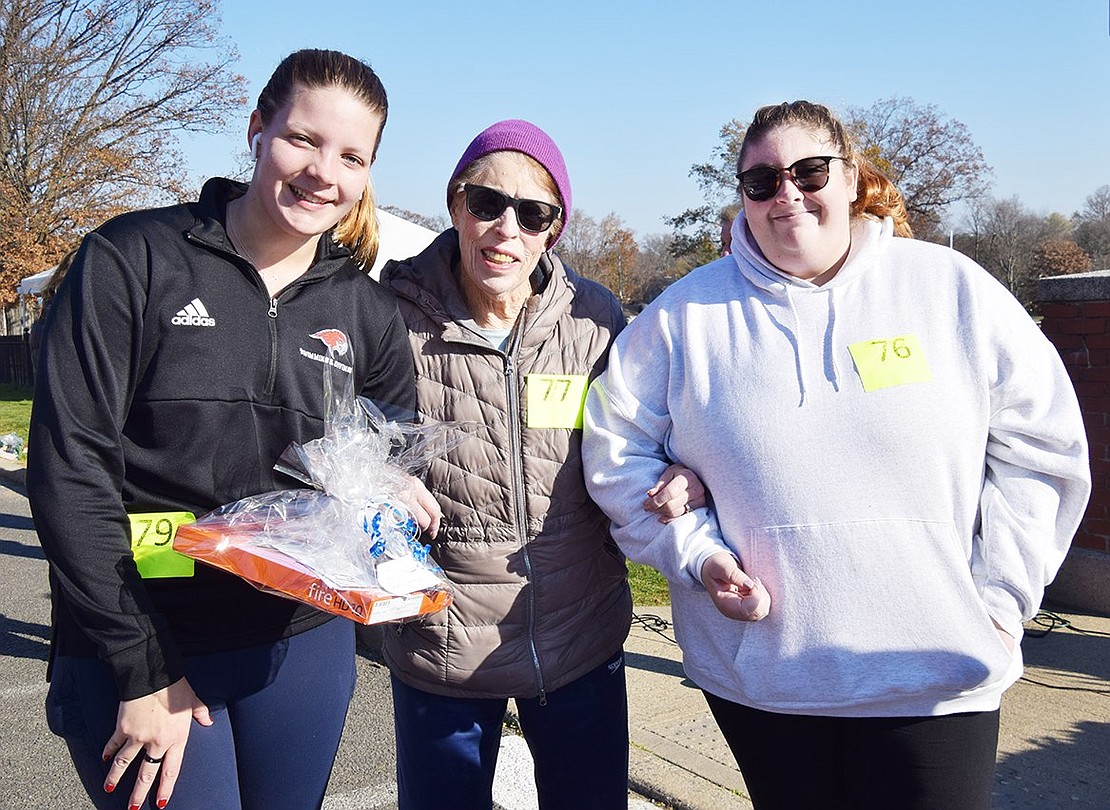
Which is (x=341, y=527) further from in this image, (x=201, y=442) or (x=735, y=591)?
(x=735, y=591)

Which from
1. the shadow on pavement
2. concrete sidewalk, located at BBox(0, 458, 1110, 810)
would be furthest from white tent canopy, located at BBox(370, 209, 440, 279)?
concrete sidewalk, located at BBox(0, 458, 1110, 810)

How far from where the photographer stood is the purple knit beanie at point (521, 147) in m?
2.43

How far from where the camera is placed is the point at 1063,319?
19.6 ft

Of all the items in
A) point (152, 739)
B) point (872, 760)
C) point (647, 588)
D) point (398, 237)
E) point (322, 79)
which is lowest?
point (647, 588)

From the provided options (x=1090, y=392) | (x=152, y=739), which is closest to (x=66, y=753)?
(x=152, y=739)

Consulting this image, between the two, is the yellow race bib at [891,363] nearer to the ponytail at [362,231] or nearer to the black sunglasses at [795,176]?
the black sunglasses at [795,176]

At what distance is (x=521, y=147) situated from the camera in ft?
7.95

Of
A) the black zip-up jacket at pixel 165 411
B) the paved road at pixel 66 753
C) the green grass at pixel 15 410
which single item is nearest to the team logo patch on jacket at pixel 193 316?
the black zip-up jacket at pixel 165 411

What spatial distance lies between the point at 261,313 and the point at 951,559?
1.57 m

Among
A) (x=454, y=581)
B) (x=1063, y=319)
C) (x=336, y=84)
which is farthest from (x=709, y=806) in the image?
(x=1063, y=319)

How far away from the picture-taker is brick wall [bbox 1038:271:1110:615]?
580cm

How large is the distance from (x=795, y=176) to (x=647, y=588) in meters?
5.16

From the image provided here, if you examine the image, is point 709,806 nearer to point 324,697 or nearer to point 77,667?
point 324,697

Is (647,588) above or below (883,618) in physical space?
below
